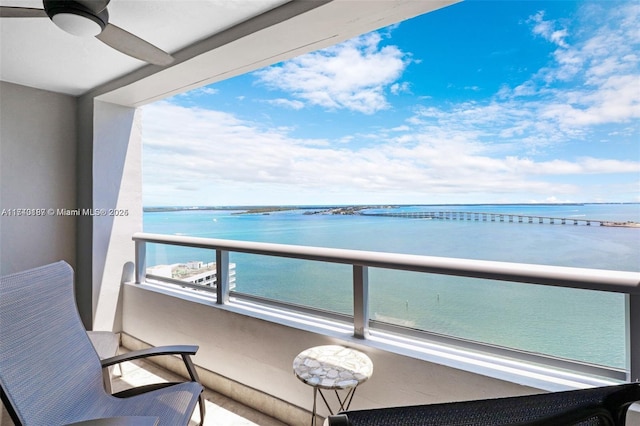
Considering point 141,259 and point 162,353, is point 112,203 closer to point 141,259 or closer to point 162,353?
point 141,259

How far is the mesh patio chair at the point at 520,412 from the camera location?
0.58 metres

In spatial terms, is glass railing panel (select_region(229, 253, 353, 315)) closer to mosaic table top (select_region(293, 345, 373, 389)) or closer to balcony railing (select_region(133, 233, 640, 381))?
balcony railing (select_region(133, 233, 640, 381))

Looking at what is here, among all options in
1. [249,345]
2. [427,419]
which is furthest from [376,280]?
[427,419]

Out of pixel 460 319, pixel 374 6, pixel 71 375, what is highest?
pixel 374 6

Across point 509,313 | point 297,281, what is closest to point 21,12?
point 297,281

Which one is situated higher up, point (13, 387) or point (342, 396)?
point (13, 387)

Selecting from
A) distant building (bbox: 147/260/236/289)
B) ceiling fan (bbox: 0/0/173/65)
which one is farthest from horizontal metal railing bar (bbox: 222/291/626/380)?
ceiling fan (bbox: 0/0/173/65)

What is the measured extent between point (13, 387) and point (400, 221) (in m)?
3.06

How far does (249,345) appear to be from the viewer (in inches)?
95.6

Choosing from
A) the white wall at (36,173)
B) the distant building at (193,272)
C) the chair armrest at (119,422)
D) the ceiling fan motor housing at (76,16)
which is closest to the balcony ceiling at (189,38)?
the white wall at (36,173)

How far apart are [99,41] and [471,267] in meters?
2.96

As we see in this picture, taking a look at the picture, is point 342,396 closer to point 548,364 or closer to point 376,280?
point 376,280

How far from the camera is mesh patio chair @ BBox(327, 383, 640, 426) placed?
1.92 feet

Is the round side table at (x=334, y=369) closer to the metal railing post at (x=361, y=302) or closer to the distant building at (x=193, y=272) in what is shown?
the metal railing post at (x=361, y=302)
